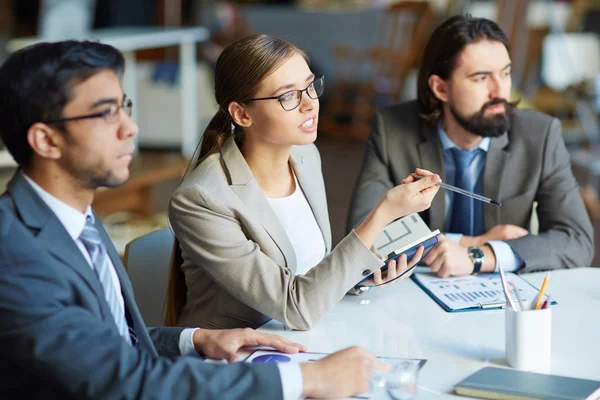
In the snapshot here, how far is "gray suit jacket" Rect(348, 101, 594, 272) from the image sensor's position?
8.05 ft

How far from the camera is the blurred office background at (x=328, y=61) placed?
18.5 feet

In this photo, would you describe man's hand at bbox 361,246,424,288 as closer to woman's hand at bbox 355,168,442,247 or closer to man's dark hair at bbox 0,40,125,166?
woman's hand at bbox 355,168,442,247

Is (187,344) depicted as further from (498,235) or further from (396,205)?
(498,235)

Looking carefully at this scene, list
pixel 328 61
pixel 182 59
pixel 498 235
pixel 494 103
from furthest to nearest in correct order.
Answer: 1. pixel 328 61
2. pixel 182 59
3. pixel 494 103
4. pixel 498 235

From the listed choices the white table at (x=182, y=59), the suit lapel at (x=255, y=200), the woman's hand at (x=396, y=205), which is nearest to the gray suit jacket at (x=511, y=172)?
the suit lapel at (x=255, y=200)

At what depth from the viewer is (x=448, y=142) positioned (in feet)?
8.46

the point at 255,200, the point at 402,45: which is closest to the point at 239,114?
the point at 255,200

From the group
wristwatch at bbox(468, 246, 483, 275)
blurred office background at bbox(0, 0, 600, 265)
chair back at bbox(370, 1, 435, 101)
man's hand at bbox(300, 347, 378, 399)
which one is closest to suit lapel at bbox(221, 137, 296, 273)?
wristwatch at bbox(468, 246, 483, 275)

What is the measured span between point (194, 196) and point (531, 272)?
0.97m

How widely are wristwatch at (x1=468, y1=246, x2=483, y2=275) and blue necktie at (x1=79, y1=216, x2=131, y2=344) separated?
1028mm

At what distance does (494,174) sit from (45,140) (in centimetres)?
158

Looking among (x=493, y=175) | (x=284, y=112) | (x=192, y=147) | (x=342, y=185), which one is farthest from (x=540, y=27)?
(x=284, y=112)

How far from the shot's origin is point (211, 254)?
183cm

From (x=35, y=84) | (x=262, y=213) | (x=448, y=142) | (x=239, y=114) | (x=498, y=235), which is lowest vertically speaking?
(x=498, y=235)
